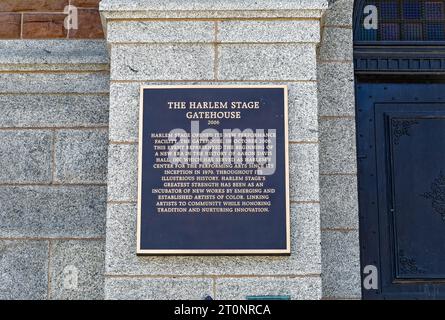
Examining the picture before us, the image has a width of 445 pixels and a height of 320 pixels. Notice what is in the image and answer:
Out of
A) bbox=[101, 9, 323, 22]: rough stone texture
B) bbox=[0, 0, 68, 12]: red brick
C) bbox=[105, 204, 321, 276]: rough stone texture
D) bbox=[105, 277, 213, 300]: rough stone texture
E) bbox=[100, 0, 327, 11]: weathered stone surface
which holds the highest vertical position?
bbox=[0, 0, 68, 12]: red brick

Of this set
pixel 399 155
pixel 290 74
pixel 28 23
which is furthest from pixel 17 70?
pixel 399 155

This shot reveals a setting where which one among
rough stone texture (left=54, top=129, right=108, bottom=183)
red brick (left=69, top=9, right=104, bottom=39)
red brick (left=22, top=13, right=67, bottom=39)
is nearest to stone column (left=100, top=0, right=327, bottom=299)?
rough stone texture (left=54, top=129, right=108, bottom=183)

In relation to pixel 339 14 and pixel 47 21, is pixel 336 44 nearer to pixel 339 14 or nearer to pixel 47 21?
pixel 339 14

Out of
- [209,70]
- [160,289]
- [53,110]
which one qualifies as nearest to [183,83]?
[209,70]

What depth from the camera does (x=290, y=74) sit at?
23.9 ft

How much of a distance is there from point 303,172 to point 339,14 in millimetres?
2045

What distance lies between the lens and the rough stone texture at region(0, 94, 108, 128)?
26.2 ft

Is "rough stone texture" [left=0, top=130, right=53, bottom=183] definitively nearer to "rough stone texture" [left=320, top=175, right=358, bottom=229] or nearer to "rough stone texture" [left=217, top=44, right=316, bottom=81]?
"rough stone texture" [left=217, top=44, right=316, bottom=81]

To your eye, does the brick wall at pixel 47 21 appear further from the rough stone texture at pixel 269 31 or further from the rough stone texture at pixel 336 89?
the rough stone texture at pixel 336 89

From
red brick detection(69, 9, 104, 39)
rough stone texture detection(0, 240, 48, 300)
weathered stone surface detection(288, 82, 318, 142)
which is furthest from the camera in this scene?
red brick detection(69, 9, 104, 39)

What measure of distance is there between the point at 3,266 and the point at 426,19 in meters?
5.08

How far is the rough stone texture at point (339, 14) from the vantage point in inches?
325

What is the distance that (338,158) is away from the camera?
7949mm
